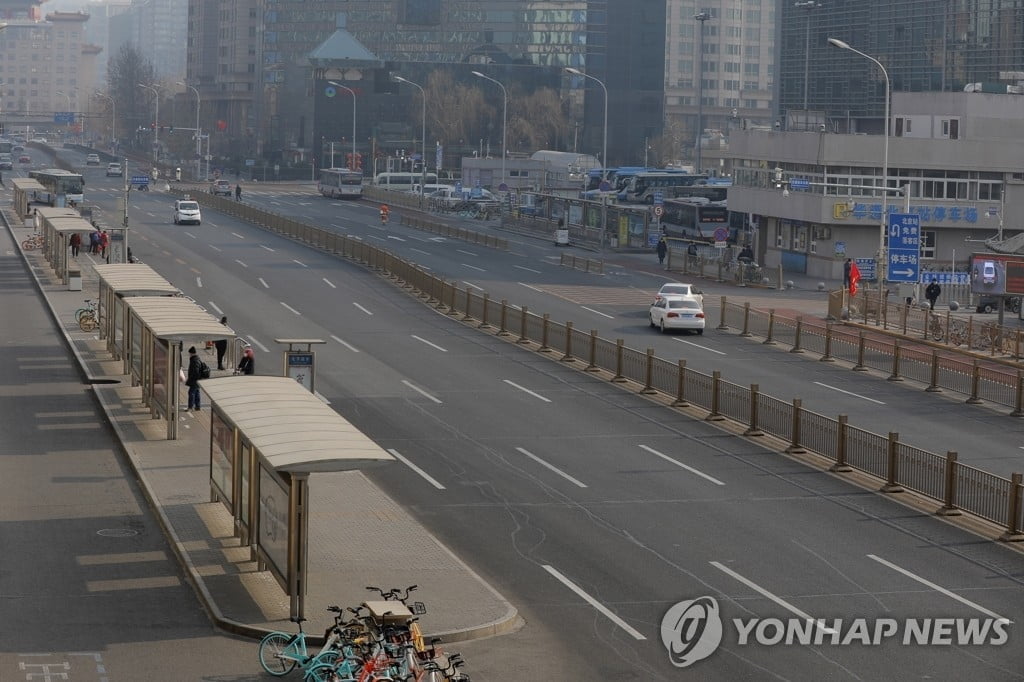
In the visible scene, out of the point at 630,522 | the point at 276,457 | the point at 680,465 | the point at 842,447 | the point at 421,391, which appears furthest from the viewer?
the point at 421,391

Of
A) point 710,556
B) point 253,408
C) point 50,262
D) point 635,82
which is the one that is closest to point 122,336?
point 253,408

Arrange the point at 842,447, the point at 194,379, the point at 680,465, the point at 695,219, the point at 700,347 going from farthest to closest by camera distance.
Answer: the point at 695,219
the point at 700,347
the point at 194,379
the point at 680,465
the point at 842,447

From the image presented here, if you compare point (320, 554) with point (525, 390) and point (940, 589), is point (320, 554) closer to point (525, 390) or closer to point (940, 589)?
point (940, 589)

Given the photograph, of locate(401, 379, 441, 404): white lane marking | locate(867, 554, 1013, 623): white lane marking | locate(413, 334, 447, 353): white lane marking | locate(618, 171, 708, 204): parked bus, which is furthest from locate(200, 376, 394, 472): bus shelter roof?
locate(618, 171, 708, 204): parked bus

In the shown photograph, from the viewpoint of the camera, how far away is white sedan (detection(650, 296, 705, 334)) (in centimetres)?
4838

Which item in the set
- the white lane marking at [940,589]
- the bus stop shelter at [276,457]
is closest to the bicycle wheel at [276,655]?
the bus stop shelter at [276,457]

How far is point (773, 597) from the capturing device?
1966 centimetres

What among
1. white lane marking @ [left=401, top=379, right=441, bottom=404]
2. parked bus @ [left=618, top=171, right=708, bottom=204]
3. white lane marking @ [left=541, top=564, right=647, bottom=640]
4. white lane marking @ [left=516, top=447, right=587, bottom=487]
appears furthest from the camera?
parked bus @ [left=618, top=171, right=708, bottom=204]

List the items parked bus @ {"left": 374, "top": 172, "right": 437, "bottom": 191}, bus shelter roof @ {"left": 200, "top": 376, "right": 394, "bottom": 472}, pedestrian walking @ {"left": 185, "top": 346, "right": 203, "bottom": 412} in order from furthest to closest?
parked bus @ {"left": 374, "top": 172, "right": 437, "bottom": 191} → pedestrian walking @ {"left": 185, "top": 346, "right": 203, "bottom": 412} → bus shelter roof @ {"left": 200, "top": 376, "right": 394, "bottom": 472}

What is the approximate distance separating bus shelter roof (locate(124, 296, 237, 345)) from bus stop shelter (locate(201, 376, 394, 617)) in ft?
22.3

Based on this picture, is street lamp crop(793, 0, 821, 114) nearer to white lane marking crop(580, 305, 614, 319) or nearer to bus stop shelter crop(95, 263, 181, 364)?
white lane marking crop(580, 305, 614, 319)

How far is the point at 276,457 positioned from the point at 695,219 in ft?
229

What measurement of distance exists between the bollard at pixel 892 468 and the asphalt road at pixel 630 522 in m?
0.54

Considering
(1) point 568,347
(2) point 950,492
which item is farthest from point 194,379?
(2) point 950,492
